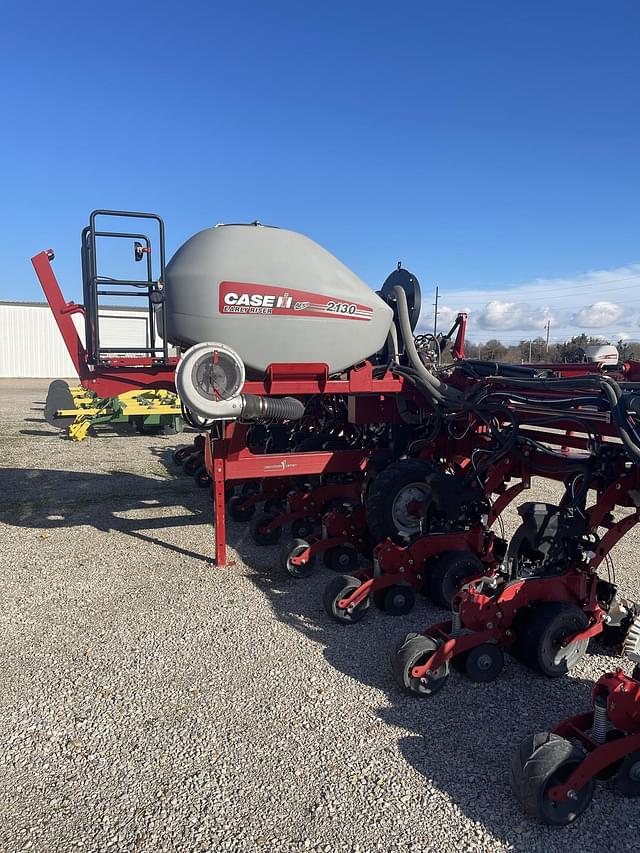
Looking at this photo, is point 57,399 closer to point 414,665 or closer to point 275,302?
point 275,302

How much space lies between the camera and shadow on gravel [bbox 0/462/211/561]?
268 inches

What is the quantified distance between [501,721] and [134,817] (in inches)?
74.4

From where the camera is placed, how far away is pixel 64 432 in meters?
13.6

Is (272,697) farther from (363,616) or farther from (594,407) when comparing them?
(594,407)

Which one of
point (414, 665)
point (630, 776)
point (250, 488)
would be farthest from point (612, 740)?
point (250, 488)

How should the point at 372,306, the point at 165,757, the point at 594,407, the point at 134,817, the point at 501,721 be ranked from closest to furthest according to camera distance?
the point at 134,817 < the point at 165,757 < the point at 501,721 < the point at 594,407 < the point at 372,306

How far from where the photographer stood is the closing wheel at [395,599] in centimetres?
450

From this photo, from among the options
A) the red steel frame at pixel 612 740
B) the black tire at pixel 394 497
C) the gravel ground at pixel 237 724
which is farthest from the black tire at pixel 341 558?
the red steel frame at pixel 612 740

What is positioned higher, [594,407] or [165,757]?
[594,407]

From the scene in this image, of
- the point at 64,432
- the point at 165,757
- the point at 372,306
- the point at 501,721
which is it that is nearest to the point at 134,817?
the point at 165,757

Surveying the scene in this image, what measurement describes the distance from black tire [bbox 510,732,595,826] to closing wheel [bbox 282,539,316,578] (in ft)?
9.10

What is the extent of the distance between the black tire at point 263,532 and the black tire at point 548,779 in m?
3.70

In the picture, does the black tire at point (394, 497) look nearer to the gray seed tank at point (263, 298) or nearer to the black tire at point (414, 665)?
the gray seed tank at point (263, 298)

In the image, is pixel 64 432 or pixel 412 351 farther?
pixel 64 432
